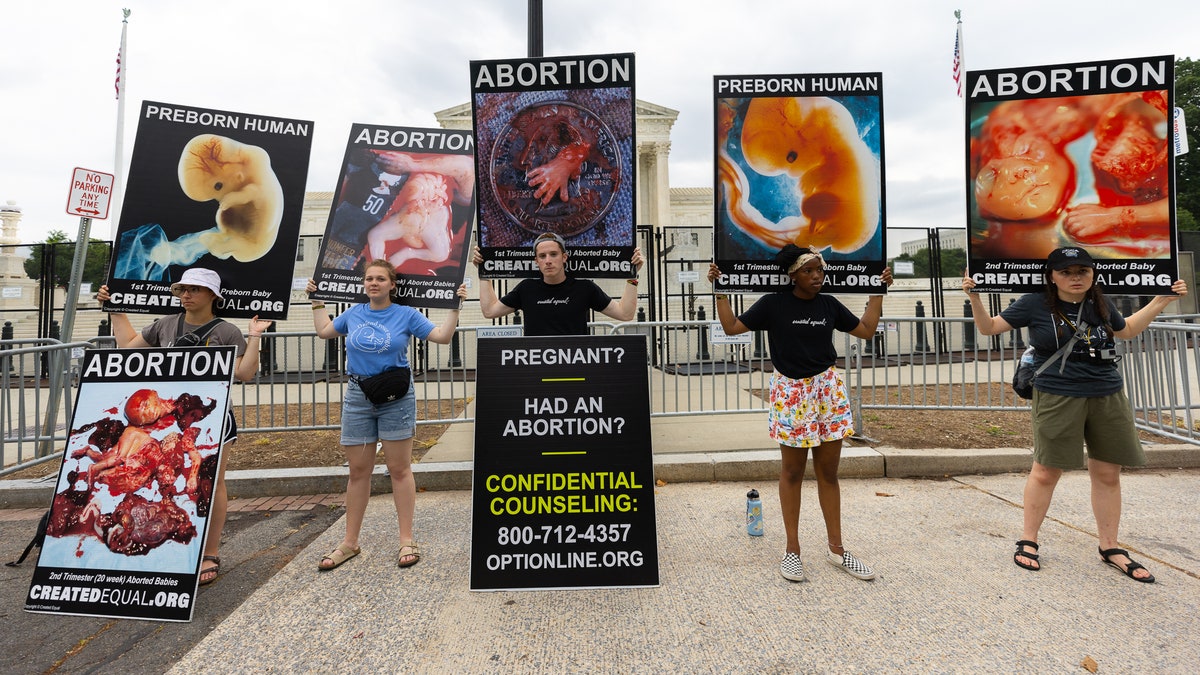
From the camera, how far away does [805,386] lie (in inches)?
132

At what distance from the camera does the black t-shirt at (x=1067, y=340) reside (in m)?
3.37

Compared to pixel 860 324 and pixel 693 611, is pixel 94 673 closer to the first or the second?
pixel 693 611

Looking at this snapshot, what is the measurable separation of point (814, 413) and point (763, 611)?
114 cm

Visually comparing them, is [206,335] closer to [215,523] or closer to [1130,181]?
[215,523]

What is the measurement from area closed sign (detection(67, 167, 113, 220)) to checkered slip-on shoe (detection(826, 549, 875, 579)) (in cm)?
773

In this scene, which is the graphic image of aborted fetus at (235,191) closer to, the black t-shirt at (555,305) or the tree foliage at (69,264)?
the black t-shirt at (555,305)

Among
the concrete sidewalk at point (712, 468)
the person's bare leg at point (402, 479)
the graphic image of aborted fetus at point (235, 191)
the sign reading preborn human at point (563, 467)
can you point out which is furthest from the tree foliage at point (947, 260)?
the graphic image of aborted fetus at point (235, 191)

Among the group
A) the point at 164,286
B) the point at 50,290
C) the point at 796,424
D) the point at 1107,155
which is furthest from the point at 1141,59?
the point at 50,290

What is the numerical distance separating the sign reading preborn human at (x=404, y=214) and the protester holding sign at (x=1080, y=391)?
3.74m

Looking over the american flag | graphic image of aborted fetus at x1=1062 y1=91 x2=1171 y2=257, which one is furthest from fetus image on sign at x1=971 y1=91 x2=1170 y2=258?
the american flag

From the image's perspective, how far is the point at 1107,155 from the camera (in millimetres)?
3779

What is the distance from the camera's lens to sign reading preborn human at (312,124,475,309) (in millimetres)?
4328

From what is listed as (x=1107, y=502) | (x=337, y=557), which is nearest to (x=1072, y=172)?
Result: (x=1107, y=502)

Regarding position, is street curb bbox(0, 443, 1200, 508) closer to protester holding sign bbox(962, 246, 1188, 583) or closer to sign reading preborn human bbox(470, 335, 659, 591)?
protester holding sign bbox(962, 246, 1188, 583)
